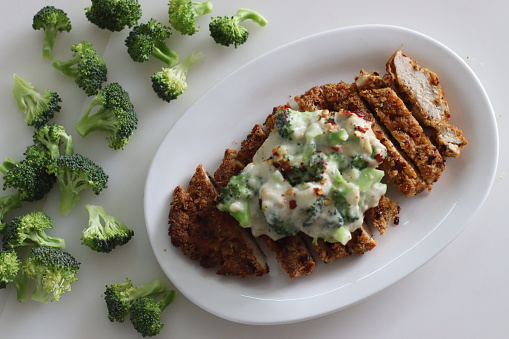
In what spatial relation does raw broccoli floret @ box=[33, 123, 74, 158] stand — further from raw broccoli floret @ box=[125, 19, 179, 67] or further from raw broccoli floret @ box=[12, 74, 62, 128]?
raw broccoli floret @ box=[125, 19, 179, 67]

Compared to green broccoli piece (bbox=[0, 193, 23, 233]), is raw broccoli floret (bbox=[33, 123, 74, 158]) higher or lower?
higher

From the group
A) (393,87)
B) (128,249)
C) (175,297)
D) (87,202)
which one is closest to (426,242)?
(393,87)

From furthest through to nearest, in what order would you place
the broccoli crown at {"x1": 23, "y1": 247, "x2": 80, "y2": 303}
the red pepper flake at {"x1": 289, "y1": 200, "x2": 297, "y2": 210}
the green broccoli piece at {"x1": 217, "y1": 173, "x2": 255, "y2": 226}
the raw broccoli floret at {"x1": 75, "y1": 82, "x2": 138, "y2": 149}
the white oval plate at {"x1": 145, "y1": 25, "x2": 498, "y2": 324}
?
the raw broccoli floret at {"x1": 75, "y1": 82, "x2": 138, "y2": 149} → the broccoli crown at {"x1": 23, "y1": 247, "x2": 80, "y2": 303} → the white oval plate at {"x1": 145, "y1": 25, "x2": 498, "y2": 324} → the green broccoli piece at {"x1": 217, "y1": 173, "x2": 255, "y2": 226} → the red pepper flake at {"x1": 289, "y1": 200, "x2": 297, "y2": 210}

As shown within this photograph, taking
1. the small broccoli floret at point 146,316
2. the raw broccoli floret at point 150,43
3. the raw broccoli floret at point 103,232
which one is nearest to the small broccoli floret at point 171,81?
the raw broccoli floret at point 150,43

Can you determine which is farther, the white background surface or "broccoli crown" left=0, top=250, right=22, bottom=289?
the white background surface

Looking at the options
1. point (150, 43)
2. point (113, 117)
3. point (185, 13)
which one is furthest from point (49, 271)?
point (185, 13)

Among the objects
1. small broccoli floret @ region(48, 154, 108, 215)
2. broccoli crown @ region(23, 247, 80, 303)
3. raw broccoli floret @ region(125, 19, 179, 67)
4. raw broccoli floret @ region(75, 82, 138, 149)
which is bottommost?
broccoli crown @ region(23, 247, 80, 303)

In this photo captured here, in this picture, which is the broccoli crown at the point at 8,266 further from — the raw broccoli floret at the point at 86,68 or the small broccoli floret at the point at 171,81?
the small broccoli floret at the point at 171,81

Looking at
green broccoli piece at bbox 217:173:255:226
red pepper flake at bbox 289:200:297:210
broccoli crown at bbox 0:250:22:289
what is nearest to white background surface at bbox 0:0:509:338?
broccoli crown at bbox 0:250:22:289
